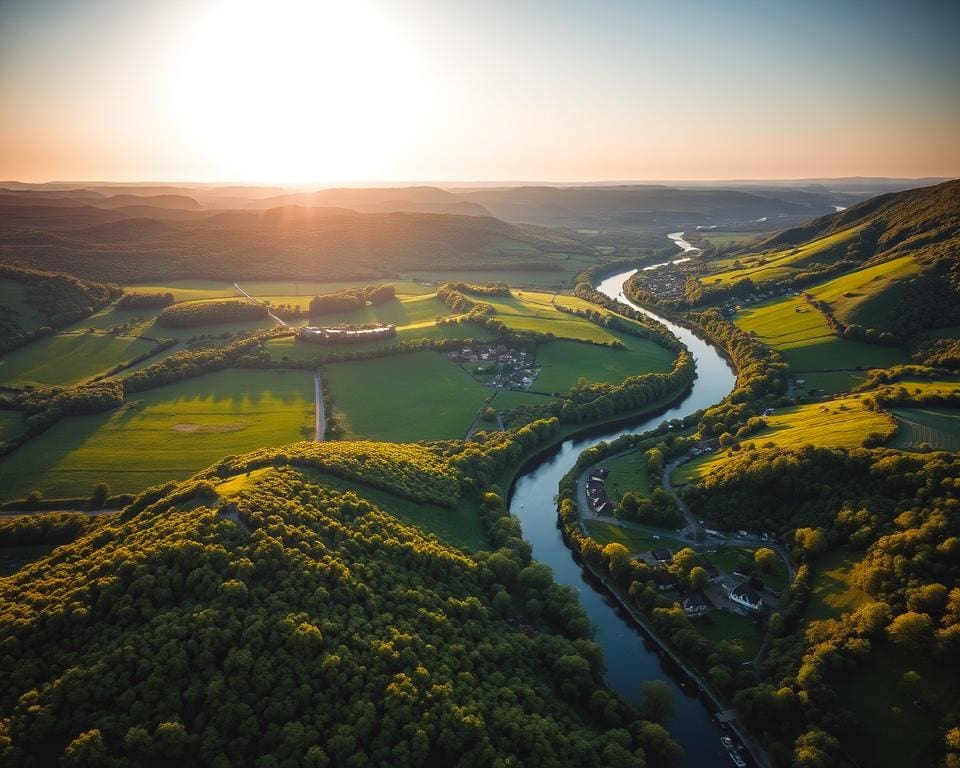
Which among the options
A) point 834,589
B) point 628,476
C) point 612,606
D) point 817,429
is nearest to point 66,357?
point 628,476

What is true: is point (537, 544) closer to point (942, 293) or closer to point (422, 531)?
point (422, 531)

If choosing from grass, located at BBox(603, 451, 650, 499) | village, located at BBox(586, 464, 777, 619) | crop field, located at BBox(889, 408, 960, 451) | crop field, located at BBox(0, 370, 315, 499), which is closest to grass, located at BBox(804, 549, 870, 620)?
village, located at BBox(586, 464, 777, 619)

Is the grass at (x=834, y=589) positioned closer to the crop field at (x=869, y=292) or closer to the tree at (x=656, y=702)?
the tree at (x=656, y=702)

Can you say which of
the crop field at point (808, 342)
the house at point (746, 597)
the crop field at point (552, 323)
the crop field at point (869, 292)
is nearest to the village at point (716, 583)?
the house at point (746, 597)

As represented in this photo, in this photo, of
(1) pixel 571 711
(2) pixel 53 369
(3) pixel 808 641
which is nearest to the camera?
(1) pixel 571 711

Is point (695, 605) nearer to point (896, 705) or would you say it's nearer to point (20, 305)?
point (896, 705)

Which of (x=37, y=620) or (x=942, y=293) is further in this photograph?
(x=942, y=293)

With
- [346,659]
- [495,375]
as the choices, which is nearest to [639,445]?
[495,375]
